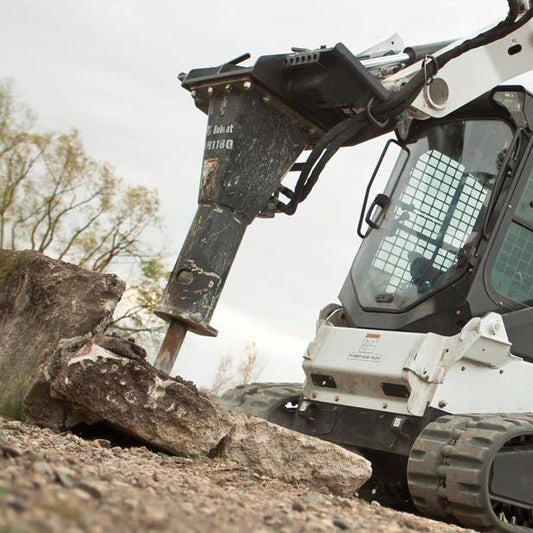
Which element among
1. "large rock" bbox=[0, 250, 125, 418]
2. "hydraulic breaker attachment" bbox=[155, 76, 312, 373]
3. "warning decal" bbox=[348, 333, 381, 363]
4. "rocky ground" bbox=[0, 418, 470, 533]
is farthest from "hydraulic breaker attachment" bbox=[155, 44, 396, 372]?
"warning decal" bbox=[348, 333, 381, 363]

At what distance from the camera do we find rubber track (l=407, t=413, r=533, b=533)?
516cm

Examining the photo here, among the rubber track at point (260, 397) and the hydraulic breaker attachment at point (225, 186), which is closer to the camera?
the hydraulic breaker attachment at point (225, 186)

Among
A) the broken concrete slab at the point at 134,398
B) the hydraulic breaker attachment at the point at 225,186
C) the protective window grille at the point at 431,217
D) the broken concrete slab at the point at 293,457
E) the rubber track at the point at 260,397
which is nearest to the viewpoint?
the broken concrete slab at the point at 134,398

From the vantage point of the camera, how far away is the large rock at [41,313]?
5909mm

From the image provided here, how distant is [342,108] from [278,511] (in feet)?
10.6

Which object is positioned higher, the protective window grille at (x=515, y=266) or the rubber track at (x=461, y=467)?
the protective window grille at (x=515, y=266)

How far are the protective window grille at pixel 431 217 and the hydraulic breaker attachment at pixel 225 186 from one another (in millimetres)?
905

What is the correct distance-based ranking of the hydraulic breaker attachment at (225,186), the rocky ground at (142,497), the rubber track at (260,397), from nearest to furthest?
the rocky ground at (142,497) < the hydraulic breaker attachment at (225,186) < the rubber track at (260,397)

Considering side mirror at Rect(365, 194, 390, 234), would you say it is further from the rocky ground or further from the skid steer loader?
the rocky ground

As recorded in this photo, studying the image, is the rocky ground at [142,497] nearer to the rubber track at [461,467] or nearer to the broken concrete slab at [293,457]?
the broken concrete slab at [293,457]

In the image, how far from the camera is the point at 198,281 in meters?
5.74

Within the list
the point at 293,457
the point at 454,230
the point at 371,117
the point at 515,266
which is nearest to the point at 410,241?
the point at 454,230

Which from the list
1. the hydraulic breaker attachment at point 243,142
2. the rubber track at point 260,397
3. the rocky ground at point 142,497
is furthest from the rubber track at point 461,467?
the rubber track at point 260,397

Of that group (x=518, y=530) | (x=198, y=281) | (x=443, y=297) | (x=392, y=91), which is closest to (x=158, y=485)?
(x=198, y=281)
